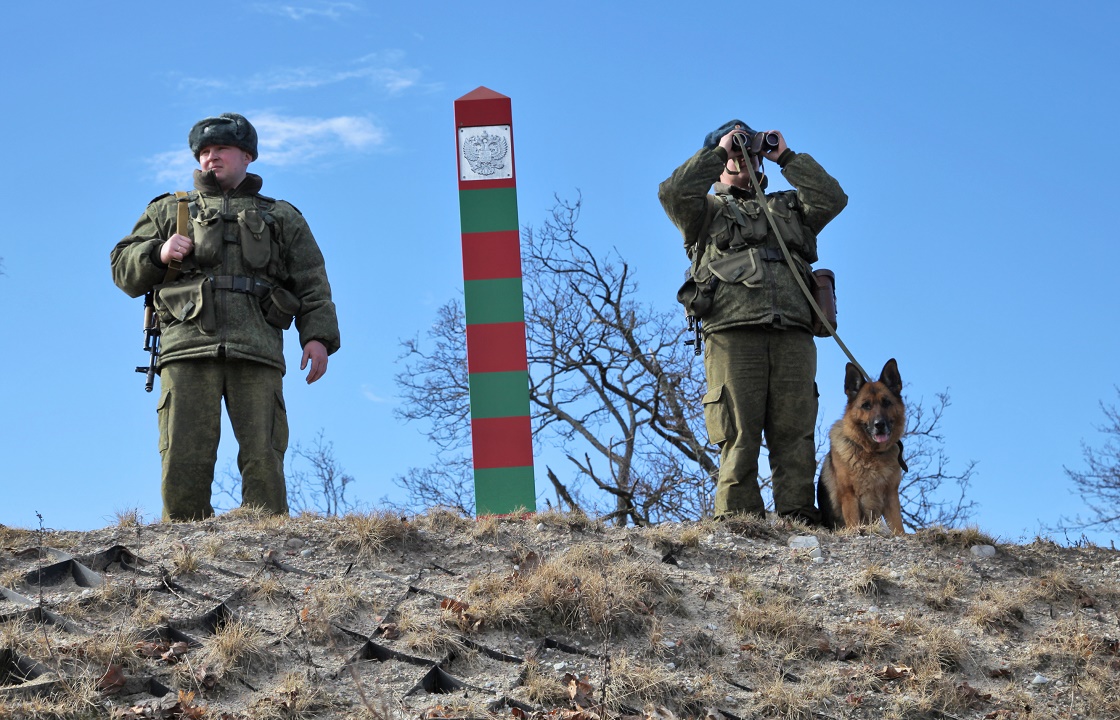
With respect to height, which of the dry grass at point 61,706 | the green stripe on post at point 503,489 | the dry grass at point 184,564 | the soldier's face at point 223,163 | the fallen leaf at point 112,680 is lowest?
the dry grass at point 61,706

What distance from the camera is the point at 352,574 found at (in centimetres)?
629

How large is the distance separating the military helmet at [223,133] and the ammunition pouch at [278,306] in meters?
0.98

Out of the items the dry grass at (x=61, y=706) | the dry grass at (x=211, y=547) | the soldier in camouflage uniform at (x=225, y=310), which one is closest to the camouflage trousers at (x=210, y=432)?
the soldier in camouflage uniform at (x=225, y=310)

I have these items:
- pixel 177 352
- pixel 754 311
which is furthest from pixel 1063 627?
pixel 177 352

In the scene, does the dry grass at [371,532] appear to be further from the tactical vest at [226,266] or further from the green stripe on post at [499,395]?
the tactical vest at [226,266]

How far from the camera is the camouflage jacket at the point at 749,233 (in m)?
7.95

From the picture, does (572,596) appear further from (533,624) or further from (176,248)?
(176,248)

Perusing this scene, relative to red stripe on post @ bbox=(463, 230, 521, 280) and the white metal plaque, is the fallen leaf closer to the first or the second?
red stripe on post @ bbox=(463, 230, 521, 280)

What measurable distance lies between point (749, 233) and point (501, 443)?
6.75 feet

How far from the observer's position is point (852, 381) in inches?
335

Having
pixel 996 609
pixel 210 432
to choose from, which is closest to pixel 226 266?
pixel 210 432

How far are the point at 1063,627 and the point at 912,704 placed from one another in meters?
1.30

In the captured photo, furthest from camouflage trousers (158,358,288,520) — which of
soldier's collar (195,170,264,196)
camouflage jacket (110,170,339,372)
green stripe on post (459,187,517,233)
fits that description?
Result: green stripe on post (459,187,517,233)

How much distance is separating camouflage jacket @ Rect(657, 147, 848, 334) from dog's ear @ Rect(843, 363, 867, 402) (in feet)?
1.79
